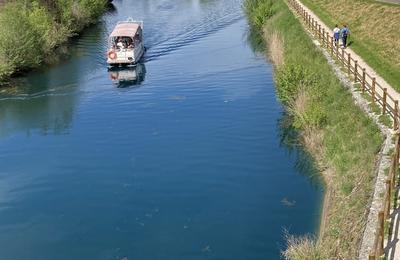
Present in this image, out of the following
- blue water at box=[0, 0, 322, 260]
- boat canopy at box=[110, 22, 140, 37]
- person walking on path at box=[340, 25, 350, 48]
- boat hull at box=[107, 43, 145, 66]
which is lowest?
blue water at box=[0, 0, 322, 260]

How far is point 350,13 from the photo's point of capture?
47.8 m

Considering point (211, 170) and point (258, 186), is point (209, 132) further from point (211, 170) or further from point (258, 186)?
point (258, 186)

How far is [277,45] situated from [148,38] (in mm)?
17463

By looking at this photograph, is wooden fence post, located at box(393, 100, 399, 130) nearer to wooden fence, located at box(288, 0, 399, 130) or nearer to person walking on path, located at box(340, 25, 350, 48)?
wooden fence, located at box(288, 0, 399, 130)

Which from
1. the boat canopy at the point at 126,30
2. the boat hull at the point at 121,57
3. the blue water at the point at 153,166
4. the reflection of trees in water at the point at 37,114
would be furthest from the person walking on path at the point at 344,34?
the reflection of trees in water at the point at 37,114

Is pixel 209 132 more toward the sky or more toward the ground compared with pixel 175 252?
more toward the sky

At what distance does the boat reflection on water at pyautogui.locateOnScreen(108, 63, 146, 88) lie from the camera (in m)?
43.6

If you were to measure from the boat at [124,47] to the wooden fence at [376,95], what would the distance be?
14530mm

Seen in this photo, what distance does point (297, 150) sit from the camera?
95.5 feet

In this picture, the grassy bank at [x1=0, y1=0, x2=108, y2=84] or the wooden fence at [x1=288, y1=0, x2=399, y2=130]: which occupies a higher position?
the grassy bank at [x1=0, y1=0, x2=108, y2=84]

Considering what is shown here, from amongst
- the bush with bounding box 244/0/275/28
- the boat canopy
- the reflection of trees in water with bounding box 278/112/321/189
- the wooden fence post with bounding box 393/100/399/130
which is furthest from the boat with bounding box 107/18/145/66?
the wooden fence post with bounding box 393/100/399/130

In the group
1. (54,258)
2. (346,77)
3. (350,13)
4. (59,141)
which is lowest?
(54,258)

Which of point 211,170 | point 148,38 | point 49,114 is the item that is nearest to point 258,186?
point 211,170

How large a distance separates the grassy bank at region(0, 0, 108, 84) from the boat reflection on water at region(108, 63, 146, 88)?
22.5 feet
